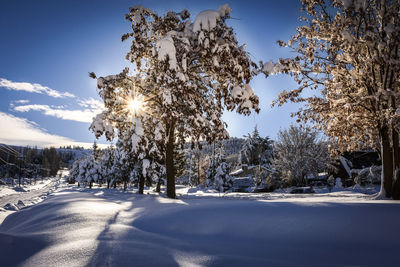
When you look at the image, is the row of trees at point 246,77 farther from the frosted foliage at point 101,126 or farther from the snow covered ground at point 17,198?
the snow covered ground at point 17,198

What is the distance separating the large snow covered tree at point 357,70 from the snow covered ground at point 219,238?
400cm

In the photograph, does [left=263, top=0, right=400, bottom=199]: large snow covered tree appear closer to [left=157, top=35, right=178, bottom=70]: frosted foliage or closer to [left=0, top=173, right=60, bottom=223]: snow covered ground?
[left=157, top=35, right=178, bottom=70]: frosted foliage

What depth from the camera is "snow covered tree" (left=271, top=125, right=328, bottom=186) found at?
22.4m

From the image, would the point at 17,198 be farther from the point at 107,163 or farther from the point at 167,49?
the point at 167,49

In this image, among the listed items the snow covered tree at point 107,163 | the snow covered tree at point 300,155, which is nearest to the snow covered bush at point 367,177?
the snow covered tree at point 300,155

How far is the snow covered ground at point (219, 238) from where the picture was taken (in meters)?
2.06

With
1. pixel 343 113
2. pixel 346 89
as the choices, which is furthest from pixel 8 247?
pixel 343 113

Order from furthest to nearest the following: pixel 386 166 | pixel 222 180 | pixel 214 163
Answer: pixel 214 163 < pixel 222 180 < pixel 386 166

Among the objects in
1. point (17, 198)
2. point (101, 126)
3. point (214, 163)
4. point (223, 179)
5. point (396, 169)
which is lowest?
point (17, 198)

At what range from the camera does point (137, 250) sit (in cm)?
218

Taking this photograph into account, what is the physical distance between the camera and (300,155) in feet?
74.9

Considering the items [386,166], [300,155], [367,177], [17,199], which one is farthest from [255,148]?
[17,199]

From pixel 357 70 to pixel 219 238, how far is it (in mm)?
7479

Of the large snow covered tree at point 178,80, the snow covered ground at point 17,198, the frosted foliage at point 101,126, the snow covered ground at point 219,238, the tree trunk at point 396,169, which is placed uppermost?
the large snow covered tree at point 178,80
